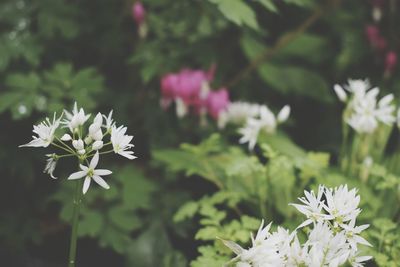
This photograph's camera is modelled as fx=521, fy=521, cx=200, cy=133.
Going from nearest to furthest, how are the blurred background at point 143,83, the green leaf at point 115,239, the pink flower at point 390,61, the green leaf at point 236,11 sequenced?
the green leaf at point 236,11 → the green leaf at point 115,239 → the blurred background at point 143,83 → the pink flower at point 390,61

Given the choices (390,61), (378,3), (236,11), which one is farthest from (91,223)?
(378,3)

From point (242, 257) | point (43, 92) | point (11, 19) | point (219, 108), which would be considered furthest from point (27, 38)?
point (242, 257)

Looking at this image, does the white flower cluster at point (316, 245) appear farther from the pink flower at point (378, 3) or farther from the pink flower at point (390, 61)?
the pink flower at point (378, 3)

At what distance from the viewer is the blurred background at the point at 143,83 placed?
1.98m

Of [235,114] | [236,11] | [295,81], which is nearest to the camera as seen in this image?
[236,11]

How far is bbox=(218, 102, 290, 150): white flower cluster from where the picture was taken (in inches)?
75.5

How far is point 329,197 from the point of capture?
1184 millimetres

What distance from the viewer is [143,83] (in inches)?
97.6

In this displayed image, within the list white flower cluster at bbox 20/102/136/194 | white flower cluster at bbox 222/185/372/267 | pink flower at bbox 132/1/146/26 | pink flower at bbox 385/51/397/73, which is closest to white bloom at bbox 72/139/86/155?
white flower cluster at bbox 20/102/136/194

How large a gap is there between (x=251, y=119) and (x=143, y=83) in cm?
74

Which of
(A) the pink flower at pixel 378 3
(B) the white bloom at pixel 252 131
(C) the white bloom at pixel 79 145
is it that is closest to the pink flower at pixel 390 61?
(A) the pink flower at pixel 378 3

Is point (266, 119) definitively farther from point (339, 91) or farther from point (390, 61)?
point (390, 61)

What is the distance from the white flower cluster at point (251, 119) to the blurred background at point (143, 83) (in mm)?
125

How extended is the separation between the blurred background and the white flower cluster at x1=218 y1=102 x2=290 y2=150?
0.13 m
